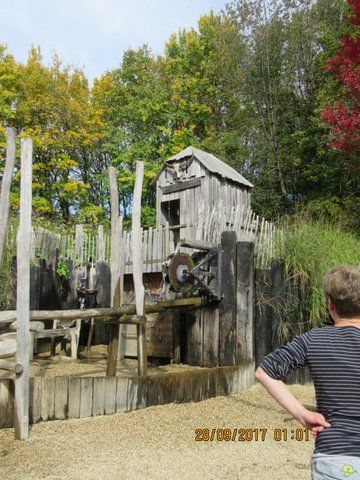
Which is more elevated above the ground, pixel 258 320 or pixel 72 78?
pixel 72 78

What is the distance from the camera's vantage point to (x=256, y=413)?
5.67 meters

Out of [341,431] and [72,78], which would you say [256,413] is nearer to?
[341,431]

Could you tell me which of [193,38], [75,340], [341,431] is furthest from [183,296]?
[193,38]

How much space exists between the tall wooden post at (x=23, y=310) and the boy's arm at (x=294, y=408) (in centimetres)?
315

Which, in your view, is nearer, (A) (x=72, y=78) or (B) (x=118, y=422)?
(B) (x=118, y=422)

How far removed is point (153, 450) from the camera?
14.0ft

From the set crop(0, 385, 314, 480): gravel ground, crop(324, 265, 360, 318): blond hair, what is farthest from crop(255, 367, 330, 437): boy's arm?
crop(0, 385, 314, 480): gravel ground

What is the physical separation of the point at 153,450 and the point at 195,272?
314cm

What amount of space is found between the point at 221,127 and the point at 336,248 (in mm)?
19132

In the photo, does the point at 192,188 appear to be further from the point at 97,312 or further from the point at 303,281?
the point at 97,312
